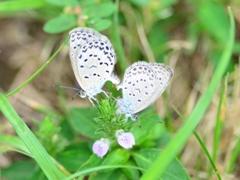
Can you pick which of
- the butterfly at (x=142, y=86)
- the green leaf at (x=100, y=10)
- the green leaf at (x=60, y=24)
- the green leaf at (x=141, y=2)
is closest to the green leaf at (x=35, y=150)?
the butterfly at (x=142, y=86)

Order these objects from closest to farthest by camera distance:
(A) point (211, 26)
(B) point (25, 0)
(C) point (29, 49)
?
(B) point (25, 0) → (A) point (211, 26) → (C) point (29, 49)

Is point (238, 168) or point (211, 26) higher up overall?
point (211, 26)

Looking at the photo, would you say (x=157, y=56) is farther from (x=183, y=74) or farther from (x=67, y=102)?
(x=67, y=102)

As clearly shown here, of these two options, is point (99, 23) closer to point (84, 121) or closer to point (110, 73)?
point (110, 73)

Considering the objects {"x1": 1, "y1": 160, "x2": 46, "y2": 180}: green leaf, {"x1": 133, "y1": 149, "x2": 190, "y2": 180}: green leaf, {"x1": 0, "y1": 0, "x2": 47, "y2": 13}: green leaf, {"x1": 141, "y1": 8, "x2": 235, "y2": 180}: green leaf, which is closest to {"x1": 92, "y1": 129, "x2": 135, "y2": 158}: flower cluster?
{"x1": 133, "y1": 149, "x2": 190, "y2": 180}: green leaf

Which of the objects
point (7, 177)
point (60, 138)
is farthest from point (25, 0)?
point (7, 177)

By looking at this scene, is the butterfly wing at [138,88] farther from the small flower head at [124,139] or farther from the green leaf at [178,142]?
the green leaf at [178,142]

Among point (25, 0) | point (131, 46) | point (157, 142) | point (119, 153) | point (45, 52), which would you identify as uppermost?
point (25, 0)
